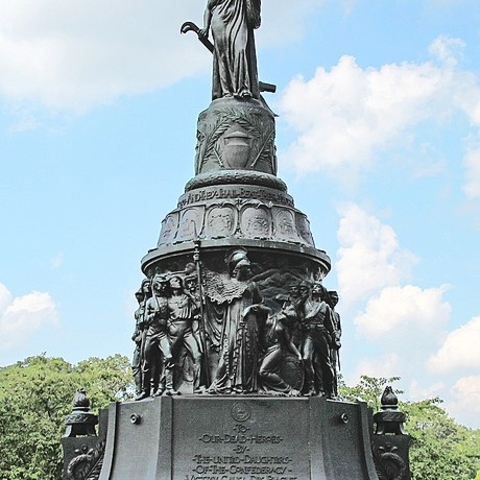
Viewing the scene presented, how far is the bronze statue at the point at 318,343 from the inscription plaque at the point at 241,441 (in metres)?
0.78

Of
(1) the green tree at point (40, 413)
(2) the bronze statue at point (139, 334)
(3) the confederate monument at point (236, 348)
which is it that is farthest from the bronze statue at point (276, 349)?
(1) the green tree at point (40, 413)

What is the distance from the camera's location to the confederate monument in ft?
38.0

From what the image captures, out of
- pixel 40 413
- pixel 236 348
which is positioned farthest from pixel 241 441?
pixel 40 413

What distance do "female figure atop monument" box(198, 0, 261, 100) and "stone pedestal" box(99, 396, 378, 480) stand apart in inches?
196

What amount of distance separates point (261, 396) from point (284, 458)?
2.73 feet

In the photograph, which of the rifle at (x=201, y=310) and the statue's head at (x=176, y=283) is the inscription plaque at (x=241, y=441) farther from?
the statue's head at (x=176, y=283)

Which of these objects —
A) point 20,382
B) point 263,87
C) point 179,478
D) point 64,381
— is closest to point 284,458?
point 179,478

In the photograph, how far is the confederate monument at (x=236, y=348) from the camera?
456 inches

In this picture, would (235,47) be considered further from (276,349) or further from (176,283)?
(276,349)

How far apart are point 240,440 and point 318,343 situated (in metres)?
1.79

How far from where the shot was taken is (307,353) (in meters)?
12.4

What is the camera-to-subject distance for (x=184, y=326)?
12.5 metres

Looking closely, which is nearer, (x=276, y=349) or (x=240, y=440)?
(x=240, y=440)

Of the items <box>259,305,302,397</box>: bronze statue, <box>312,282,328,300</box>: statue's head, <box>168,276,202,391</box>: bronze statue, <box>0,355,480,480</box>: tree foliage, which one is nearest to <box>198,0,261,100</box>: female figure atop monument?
<box>312,282,328,300</box>: statue's head
